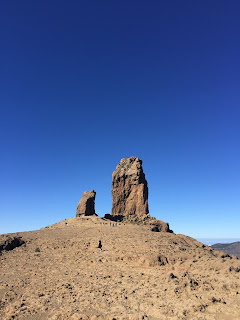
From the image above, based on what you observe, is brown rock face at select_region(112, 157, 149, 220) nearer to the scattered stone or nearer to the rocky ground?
the scattered stone

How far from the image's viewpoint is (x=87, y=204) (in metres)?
50.6

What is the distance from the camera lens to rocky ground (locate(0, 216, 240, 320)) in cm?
1043

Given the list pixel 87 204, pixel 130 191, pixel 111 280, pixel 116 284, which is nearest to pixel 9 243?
pixel 111 280

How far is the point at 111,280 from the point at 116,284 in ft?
3.22

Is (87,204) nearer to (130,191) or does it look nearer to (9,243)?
(130,191)

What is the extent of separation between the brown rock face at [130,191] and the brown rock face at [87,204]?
6.45m

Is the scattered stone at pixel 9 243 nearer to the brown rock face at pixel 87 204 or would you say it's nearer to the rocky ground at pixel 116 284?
the rocky ground at pixel 116 284

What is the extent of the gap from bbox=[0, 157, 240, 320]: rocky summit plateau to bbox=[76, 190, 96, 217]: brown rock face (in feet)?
67.4

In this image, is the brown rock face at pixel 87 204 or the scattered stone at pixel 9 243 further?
the brown rock face at pixel 87 204

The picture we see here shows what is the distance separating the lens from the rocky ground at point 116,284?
10.4 m

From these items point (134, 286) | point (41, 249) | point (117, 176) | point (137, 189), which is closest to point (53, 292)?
point (134, 286)

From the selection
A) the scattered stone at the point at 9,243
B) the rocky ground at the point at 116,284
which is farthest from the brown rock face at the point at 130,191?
the rocky ground at the point at 116,284

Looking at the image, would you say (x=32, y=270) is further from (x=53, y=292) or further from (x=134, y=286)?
(x=134, y=286)

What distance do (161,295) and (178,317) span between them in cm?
250
